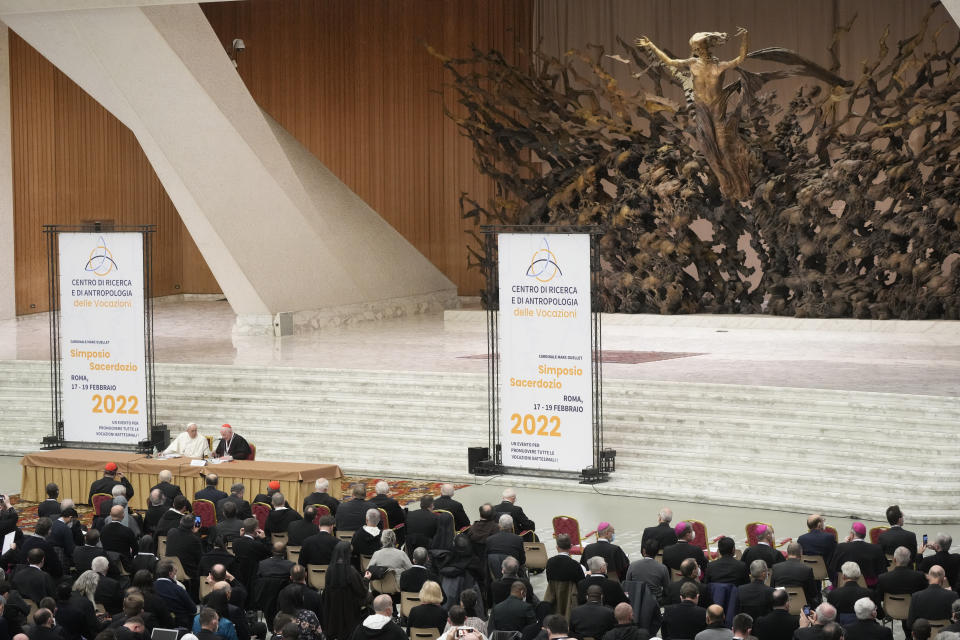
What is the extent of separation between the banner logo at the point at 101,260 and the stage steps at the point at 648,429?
2368 mm

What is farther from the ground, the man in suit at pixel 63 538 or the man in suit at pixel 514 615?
the man in suit at pixel 63 538

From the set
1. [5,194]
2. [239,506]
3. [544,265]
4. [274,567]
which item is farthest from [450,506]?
[5,194]

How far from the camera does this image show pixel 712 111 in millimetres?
20141

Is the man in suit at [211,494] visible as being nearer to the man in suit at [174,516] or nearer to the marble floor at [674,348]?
the man in suit at [174,516]

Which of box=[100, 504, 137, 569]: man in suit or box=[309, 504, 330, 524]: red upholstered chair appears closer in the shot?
box=[100, 504, 137, 569]: man in suit

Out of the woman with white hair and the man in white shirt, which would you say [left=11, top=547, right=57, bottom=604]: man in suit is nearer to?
the woman with white hair

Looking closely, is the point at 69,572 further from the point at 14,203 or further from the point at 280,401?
the point at 14,203

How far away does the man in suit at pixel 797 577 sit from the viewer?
8383 mm

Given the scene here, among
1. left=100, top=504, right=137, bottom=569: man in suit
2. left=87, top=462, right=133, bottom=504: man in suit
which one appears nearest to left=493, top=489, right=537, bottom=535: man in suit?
left=100, top=504, right=137, bottom=569: man in suit

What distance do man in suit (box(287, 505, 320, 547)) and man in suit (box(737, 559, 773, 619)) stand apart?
3131 mm

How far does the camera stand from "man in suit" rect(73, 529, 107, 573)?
923cm

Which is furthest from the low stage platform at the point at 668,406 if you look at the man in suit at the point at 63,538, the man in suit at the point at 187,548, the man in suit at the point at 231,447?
the man in suit at the point at 63,538

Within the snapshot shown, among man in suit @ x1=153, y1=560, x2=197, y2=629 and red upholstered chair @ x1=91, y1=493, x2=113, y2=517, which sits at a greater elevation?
red upholstered chair @ x1=91, y1=493, x2=113, y2=517

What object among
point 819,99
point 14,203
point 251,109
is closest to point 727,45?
point 819,99
